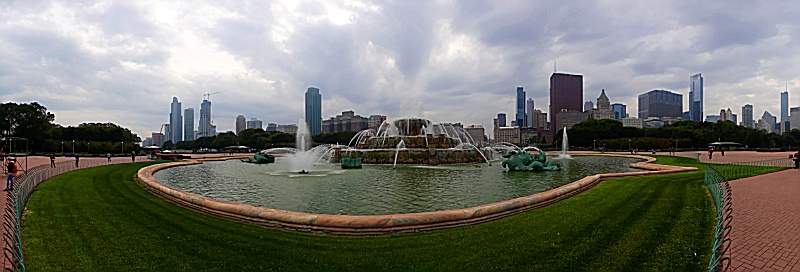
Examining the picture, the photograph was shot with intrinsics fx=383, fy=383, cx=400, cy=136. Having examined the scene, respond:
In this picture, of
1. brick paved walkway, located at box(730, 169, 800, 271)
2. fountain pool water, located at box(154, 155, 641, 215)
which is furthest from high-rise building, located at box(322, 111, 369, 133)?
brick paved walkway, located at box(730, 169, 800, 271)

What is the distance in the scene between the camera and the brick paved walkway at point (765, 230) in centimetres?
575

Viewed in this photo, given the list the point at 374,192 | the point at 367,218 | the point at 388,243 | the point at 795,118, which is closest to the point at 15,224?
the point at 367,218

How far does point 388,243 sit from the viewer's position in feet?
21.6

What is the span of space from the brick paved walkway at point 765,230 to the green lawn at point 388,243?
1.55 feet

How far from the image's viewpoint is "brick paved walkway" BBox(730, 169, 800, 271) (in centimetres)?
575

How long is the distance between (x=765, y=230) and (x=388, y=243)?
749 centimetres

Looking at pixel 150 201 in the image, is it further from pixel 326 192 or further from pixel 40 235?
pixel 326 192

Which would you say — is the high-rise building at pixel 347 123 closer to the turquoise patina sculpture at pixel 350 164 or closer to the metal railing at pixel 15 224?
the turquoise patina sculpture at pixel 350 164

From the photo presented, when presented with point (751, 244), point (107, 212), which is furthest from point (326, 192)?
point (751, 244)

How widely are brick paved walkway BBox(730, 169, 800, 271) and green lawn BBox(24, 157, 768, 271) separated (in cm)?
47

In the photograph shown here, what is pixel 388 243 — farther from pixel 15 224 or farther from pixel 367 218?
pixel 15 224

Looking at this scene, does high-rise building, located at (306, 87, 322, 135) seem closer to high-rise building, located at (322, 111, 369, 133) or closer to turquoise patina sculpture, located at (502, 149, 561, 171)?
high-rise building, located at (322, 111, 369, 133)

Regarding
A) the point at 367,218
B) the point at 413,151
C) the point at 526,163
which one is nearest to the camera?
the point at 367,218

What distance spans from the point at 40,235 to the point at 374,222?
6.31 m
